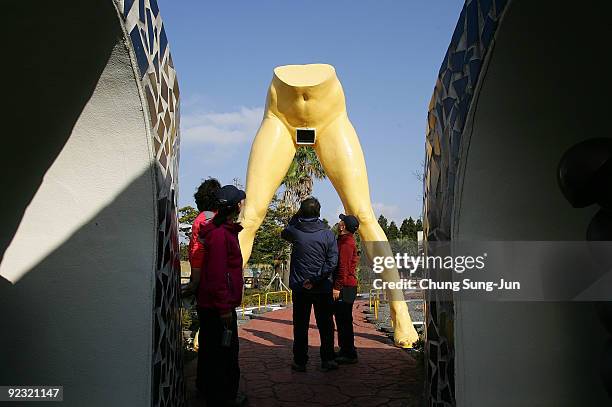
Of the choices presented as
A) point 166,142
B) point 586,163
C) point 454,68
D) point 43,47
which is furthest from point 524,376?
point 43,47

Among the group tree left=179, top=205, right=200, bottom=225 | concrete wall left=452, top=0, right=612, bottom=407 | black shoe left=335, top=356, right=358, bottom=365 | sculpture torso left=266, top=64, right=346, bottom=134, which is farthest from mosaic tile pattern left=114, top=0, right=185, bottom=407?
tree left=179, top=205, right=200, bottom=225

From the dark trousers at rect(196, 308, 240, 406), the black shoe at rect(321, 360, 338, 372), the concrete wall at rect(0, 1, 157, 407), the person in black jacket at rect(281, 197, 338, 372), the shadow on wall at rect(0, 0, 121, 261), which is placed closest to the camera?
the shadow on wall at rect(0, 0, 121, 261)

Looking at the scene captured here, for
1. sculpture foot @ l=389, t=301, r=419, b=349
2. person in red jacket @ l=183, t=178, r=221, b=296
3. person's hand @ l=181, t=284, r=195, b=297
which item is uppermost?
person in red jacket @ l=183, t=178, r=221, b=296

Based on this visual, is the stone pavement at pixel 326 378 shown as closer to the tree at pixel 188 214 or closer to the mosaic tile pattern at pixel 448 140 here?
the mosaic tile pattern at pixel 448 140

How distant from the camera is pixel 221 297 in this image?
3.53m

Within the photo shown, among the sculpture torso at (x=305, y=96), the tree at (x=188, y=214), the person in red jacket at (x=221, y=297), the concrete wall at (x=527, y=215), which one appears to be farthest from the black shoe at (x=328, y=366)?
the tree at (x=188, y=214)

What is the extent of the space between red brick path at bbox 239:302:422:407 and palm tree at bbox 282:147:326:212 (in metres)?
17.8

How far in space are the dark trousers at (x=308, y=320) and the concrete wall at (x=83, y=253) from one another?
2.08 m

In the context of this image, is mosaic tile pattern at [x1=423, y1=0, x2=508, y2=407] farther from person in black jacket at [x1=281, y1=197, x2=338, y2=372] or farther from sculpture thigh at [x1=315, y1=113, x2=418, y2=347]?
sculpture thigh at [x1=315, y1=113, x2=418, y2=347]

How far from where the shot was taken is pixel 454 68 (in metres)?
3.41

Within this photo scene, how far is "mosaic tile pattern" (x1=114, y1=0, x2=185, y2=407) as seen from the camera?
124 inches

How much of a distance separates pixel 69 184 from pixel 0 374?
1.25m

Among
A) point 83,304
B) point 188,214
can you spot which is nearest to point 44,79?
point 83,304

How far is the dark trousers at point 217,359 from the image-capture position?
12.3 ft
